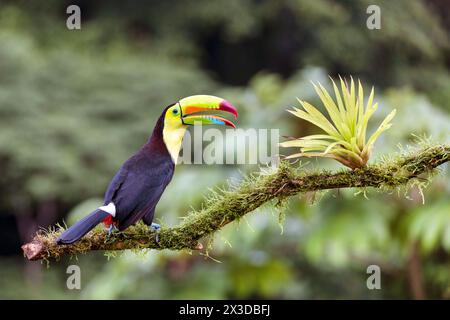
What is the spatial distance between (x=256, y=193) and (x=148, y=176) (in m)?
0.52

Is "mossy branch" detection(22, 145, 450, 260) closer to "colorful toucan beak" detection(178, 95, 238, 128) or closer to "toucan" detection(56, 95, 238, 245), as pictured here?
"toucan" detection(56, 95, 238, 245)

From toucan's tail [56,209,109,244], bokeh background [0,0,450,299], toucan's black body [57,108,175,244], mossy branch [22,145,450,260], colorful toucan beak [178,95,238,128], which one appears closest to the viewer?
toucan's tail [56,209,109,244]

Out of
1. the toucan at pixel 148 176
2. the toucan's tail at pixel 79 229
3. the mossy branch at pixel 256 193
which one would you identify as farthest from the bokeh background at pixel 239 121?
the toucan's tail at pixel 79 229

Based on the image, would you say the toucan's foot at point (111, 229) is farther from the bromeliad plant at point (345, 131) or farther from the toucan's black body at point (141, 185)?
the bromeliad plant at point (345, 131)

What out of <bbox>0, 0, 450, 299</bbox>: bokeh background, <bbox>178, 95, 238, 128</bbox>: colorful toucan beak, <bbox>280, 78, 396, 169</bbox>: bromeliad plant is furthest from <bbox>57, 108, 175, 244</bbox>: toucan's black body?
<bbox>0, 0, 450, 299</bbox>: bokeh background

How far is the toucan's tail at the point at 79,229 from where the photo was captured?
2.49m

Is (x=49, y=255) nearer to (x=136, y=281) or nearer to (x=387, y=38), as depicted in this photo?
(x=136, y=281)

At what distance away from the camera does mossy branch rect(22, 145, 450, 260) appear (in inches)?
105

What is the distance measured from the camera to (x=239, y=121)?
8.16 metres

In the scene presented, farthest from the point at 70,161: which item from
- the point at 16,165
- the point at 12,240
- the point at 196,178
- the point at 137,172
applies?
the point at 137,172

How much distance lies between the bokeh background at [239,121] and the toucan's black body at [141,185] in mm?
2977

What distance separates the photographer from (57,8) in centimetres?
1466

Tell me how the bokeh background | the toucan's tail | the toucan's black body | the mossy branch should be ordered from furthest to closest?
the bokeh background < the toucan's black body < the mossy branch < the toucan's tail

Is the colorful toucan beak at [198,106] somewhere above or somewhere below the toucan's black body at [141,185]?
above
